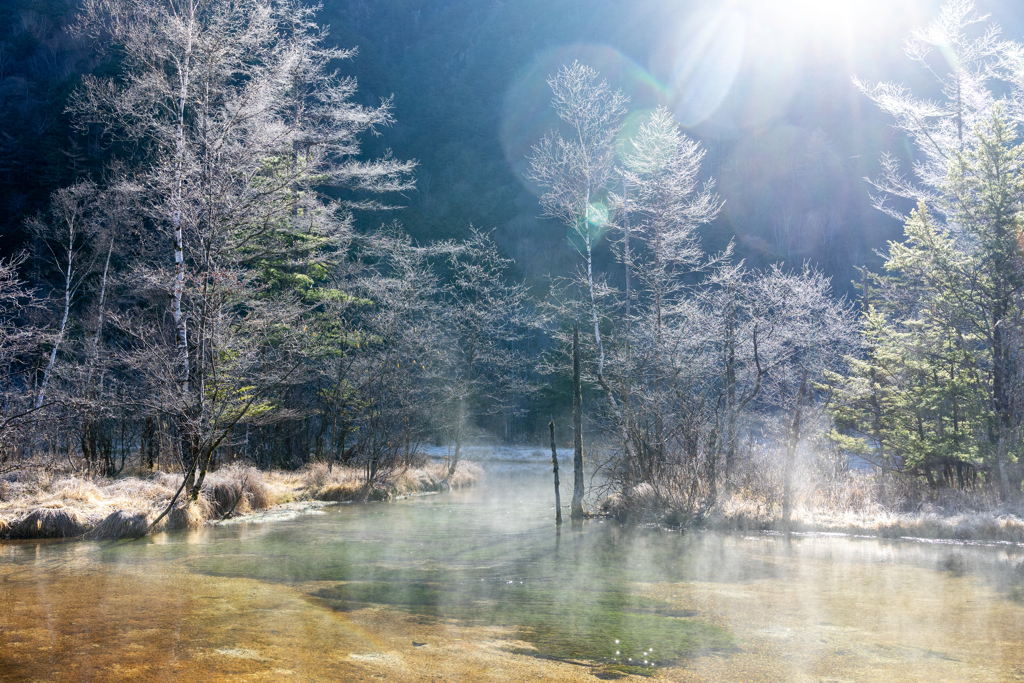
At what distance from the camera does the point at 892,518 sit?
46.0 ft

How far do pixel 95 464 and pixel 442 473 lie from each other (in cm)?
1195

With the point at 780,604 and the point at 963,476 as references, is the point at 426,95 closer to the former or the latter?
the point at 963,476

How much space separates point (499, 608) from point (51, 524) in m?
8.15

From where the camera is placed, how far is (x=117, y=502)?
472 inches

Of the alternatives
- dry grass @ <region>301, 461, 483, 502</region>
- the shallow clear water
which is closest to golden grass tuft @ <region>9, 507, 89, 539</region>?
the shallow clear water

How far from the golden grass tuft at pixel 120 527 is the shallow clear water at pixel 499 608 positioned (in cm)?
46

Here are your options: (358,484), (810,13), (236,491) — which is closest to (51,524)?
(236,491)

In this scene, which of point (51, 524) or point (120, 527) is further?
point (120, 527)

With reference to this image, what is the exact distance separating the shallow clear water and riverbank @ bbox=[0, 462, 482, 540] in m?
0.75

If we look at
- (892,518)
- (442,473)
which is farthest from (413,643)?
(442,473)

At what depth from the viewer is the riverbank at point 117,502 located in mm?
10945

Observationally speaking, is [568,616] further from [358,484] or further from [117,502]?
[358,484]

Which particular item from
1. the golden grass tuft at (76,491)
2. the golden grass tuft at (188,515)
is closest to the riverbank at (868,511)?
the golden grass tuft at (188,515)

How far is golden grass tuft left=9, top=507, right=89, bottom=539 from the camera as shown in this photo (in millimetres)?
10719
